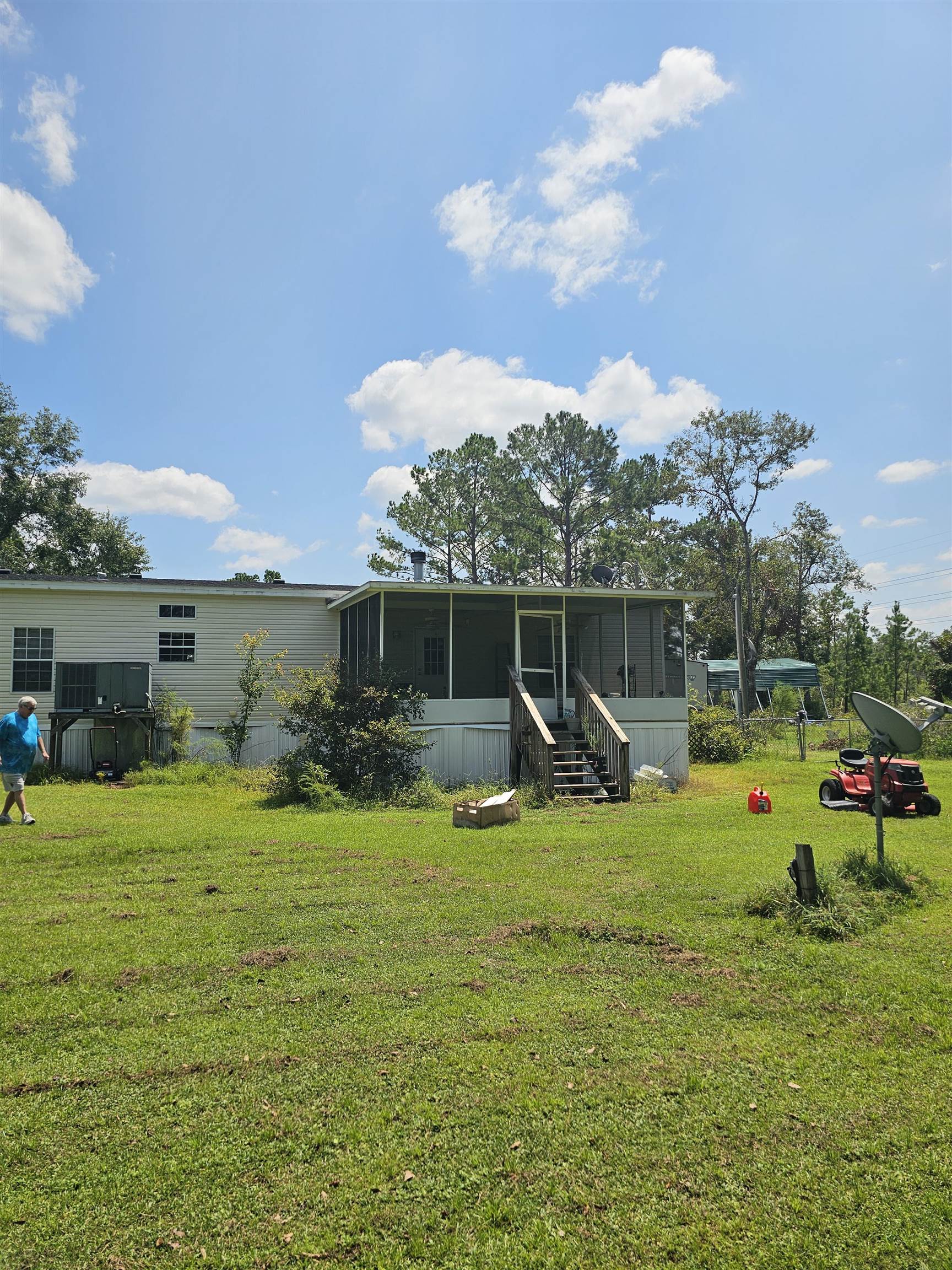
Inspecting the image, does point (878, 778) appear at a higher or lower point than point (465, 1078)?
higher

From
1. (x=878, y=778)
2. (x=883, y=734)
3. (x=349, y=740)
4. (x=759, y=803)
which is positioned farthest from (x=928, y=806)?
(x=349, y=740)

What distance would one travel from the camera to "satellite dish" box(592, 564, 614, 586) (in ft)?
53.8

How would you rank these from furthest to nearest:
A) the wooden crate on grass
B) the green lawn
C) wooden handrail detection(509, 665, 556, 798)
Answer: wooden handrail detection(509, 665, 556, 798)
the wooden crate on grass
the green lawn

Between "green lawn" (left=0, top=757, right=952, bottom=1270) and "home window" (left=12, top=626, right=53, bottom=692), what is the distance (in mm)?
11319

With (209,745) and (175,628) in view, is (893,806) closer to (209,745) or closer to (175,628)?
(209,745)

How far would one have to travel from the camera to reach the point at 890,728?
6102mm

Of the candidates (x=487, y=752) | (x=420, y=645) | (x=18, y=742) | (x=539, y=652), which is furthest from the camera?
(x=539, y=652)

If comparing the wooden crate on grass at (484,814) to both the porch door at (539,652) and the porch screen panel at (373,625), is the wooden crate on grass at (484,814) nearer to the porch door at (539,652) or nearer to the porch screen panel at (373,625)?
the porch screen panel at (373,625)

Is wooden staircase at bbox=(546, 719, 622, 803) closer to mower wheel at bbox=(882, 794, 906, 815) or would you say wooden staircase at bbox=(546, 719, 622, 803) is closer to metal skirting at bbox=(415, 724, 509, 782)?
metal skirting at bbox=(415, 724, 509, 782)

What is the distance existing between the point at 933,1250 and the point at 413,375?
66.6 ft

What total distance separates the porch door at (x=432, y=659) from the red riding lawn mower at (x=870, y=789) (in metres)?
8.73

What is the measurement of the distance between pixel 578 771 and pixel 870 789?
4.53 metres

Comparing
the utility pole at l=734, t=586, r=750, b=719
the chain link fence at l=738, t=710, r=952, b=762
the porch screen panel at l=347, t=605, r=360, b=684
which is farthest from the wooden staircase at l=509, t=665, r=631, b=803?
the utility pole at l=734, t=586, r=750, b=719

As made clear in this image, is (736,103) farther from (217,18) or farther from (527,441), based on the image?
(527,441)
